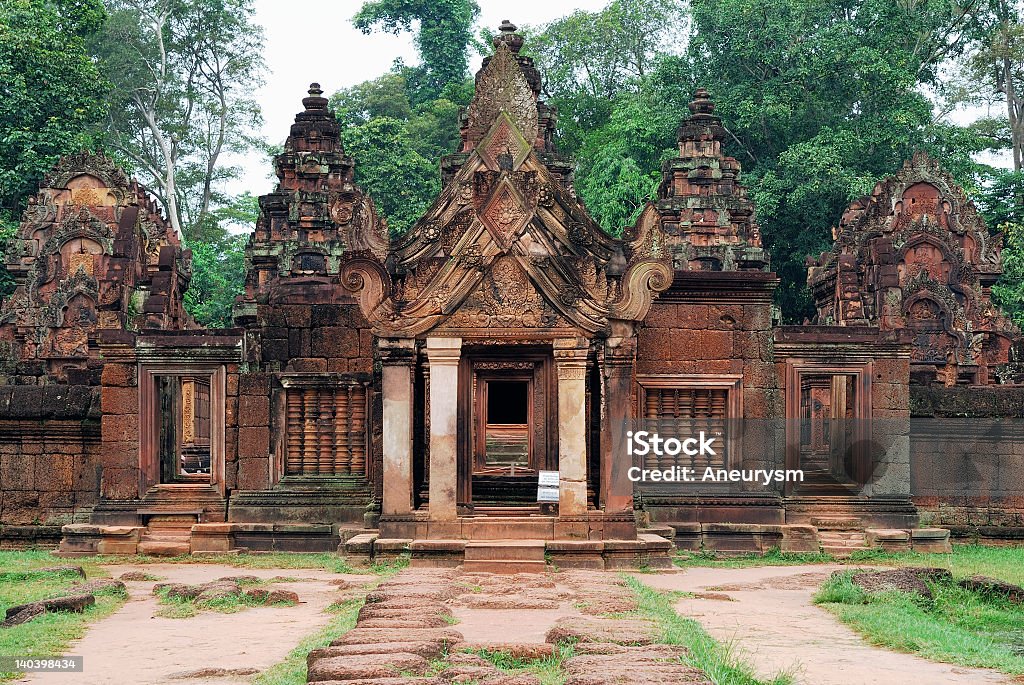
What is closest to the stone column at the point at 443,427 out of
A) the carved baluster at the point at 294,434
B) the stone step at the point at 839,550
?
the carved baluster at the point at 294,434

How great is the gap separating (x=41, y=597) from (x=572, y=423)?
18.6 ft

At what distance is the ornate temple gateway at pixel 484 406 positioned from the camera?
14453 mm

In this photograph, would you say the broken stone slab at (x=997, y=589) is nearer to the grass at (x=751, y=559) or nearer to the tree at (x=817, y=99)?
the grass at (x=751, y=559)

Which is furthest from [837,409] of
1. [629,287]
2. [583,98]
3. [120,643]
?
[583,98]

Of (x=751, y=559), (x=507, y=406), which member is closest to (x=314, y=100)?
(x=507, y=406)

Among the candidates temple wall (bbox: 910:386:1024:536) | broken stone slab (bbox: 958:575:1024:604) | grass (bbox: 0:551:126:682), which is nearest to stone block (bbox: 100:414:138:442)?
grass (bbox: 0:551:126:682)

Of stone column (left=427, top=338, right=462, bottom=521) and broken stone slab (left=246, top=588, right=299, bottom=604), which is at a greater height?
stone column (left=427, top=338, right=462, bottom=521)

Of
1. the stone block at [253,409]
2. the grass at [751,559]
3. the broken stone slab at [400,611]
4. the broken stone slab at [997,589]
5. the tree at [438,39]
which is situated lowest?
the grass at [751,559]

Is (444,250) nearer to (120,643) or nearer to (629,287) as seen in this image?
(629,287)

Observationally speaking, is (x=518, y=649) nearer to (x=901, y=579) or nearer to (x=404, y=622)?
(x=404, y=622)

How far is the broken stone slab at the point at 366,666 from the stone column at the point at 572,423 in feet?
22.5

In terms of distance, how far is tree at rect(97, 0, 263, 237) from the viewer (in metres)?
48.1

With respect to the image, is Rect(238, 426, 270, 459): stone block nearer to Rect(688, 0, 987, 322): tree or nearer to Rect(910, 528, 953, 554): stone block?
Rect(910, 528, 953, 554): stone block

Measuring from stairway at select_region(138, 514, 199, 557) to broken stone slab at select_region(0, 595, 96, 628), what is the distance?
211 inches
